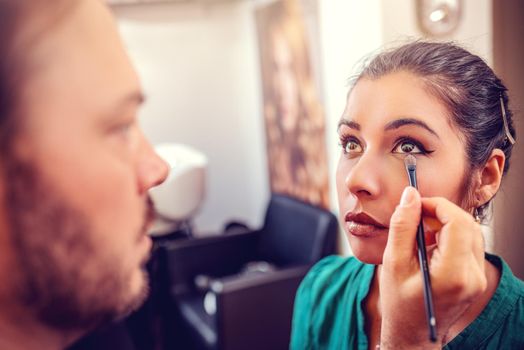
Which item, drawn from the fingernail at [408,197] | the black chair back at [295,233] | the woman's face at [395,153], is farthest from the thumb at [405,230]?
the black chair back at [295,233]

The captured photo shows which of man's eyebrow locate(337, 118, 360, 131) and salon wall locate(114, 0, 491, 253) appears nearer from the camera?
man's eyebrow locate(337, 118, 360, 131)

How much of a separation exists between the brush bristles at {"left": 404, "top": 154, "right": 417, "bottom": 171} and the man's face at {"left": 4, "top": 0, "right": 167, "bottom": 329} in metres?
0.36

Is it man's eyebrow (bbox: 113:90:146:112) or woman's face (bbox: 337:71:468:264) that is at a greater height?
man's eyebrow (bbox: 113:90:146:112)

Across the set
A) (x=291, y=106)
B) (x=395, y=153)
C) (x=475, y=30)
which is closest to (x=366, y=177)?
(x=395, y=153)

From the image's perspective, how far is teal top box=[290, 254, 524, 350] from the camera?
2.23ft

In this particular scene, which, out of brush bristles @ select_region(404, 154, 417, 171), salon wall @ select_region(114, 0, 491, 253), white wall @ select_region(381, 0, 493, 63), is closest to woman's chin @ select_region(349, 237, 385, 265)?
brush bristles @ select_region(404, 154, 417, 171)

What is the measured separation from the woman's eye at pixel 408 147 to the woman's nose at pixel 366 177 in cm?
3

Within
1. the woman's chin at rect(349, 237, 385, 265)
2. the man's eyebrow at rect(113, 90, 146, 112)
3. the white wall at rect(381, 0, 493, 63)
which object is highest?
the white wall at rect(381, 0, 493, 63)

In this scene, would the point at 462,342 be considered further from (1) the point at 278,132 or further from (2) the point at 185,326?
(1) the point at 278,132

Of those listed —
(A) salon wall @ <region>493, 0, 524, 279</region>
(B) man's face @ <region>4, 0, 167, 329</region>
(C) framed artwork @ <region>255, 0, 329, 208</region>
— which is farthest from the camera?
(C) framed artwork @ <region>255, 0, 329, 208</region>

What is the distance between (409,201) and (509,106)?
25 centimetres

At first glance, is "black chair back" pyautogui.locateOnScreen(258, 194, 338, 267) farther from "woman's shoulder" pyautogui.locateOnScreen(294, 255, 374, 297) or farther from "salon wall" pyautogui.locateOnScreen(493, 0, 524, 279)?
Result: "salon wall" pyautogui.locateOnScreen(493, 0, 524, 279)

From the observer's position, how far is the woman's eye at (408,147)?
0.69m

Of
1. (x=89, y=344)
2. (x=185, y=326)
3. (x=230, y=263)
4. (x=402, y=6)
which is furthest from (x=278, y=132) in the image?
(x=402, y=6)
